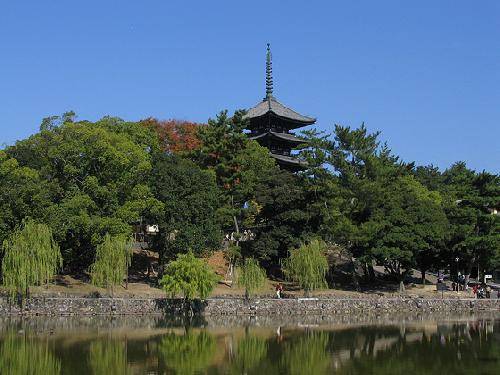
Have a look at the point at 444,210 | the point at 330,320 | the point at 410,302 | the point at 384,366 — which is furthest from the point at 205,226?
the point at 384,366

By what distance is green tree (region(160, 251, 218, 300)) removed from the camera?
3588cm

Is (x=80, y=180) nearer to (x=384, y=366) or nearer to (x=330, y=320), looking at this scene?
(x=330, y=320)

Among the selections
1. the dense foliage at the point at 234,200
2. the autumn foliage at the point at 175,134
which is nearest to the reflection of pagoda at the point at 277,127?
the autumn foliage at the point at 175,134

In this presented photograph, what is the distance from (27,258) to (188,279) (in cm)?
804

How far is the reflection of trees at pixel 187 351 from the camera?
72.4 ft

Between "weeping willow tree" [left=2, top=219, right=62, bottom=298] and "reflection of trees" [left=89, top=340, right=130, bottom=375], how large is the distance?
9683 millimetres

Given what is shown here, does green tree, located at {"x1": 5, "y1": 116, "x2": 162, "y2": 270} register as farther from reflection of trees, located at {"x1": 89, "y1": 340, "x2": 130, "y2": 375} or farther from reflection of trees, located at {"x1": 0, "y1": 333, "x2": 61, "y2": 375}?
reflection of trees, located at {"x1": 89, "y1": 340, "x2": 130, "y2": 375}

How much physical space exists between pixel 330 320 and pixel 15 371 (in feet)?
66.6

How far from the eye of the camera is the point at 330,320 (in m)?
37.8

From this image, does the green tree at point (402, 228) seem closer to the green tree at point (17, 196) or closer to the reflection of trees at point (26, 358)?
the green tree at point (17, 196)

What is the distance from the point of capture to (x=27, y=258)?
34719mm

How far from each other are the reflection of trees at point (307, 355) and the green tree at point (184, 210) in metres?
14.6

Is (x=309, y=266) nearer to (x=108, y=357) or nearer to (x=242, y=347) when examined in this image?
(x=242, y=347)

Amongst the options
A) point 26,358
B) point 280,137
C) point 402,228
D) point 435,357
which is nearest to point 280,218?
point 402,228
